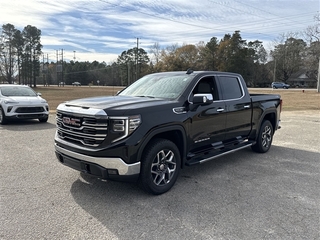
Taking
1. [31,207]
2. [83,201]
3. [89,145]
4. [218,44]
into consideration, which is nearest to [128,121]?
[89,145]

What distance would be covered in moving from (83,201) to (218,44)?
8532 cm

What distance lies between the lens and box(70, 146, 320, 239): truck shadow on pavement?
316 cm

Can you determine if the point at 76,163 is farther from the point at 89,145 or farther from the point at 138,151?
the point at 138,151

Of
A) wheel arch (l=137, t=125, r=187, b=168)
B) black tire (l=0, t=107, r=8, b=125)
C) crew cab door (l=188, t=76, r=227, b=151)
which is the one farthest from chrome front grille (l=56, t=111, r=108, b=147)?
black tire (l=0, t=107, r=8, b=125)

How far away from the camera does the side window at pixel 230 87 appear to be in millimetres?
5469

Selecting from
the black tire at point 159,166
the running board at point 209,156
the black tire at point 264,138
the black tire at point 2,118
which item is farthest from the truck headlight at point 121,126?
the black tire at point 2,118

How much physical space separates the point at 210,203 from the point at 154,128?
4.36ft

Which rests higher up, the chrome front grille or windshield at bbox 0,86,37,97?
windshield at bbox 0,86,37,97

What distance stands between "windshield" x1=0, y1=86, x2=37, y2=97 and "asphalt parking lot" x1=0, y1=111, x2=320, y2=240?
244 inches

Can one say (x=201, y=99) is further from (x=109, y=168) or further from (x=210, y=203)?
(x=109, y=168)

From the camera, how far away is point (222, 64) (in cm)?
8038

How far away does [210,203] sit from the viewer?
12.6 feet

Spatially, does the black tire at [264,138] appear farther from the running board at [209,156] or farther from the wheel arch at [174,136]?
the wheel arch at [174,136]

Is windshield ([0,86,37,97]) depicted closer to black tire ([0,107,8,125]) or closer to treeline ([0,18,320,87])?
black tire ([0,107,8,125])
